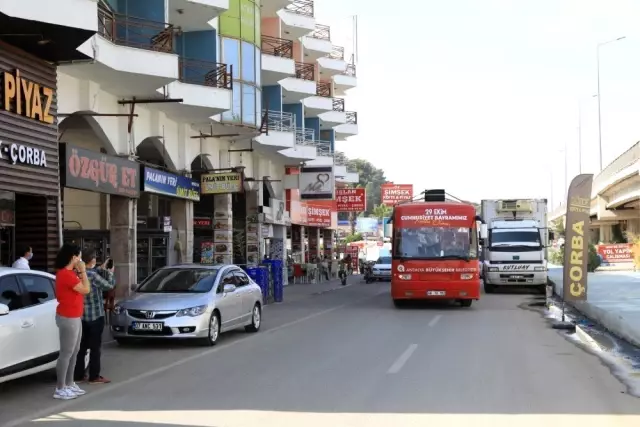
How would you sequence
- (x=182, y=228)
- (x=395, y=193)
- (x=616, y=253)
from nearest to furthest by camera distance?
(x=182, y=228) < (x=616, y=253) < (x=395, y=193)

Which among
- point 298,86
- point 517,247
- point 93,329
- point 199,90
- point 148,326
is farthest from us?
point 298,86

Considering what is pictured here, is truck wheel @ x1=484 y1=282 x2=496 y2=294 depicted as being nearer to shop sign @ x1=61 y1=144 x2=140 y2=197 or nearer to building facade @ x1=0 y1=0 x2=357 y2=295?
building facade @ x1=0 y1=0 x2=357 y2=295

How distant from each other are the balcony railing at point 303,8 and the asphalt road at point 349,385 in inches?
1064

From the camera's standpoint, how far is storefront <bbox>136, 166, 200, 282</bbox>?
23.8m

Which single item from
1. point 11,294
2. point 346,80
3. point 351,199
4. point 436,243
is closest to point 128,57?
point 436,243

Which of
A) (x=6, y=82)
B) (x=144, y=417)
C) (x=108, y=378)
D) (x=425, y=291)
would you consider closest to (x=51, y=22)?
(x=6, y=82)

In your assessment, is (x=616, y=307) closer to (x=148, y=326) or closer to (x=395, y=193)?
(x=148, y=326)

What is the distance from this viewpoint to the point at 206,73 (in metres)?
25.3

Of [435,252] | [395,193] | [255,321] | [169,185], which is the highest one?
[395,193]

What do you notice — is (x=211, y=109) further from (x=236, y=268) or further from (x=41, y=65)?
(x=236, y=268)

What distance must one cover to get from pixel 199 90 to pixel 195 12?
2.70 m

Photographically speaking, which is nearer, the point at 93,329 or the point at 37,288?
the point at 37,288

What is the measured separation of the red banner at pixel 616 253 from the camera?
50.4 m

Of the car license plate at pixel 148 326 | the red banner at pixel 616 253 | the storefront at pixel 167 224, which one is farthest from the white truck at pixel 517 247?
the red banner at pixel 616 253
